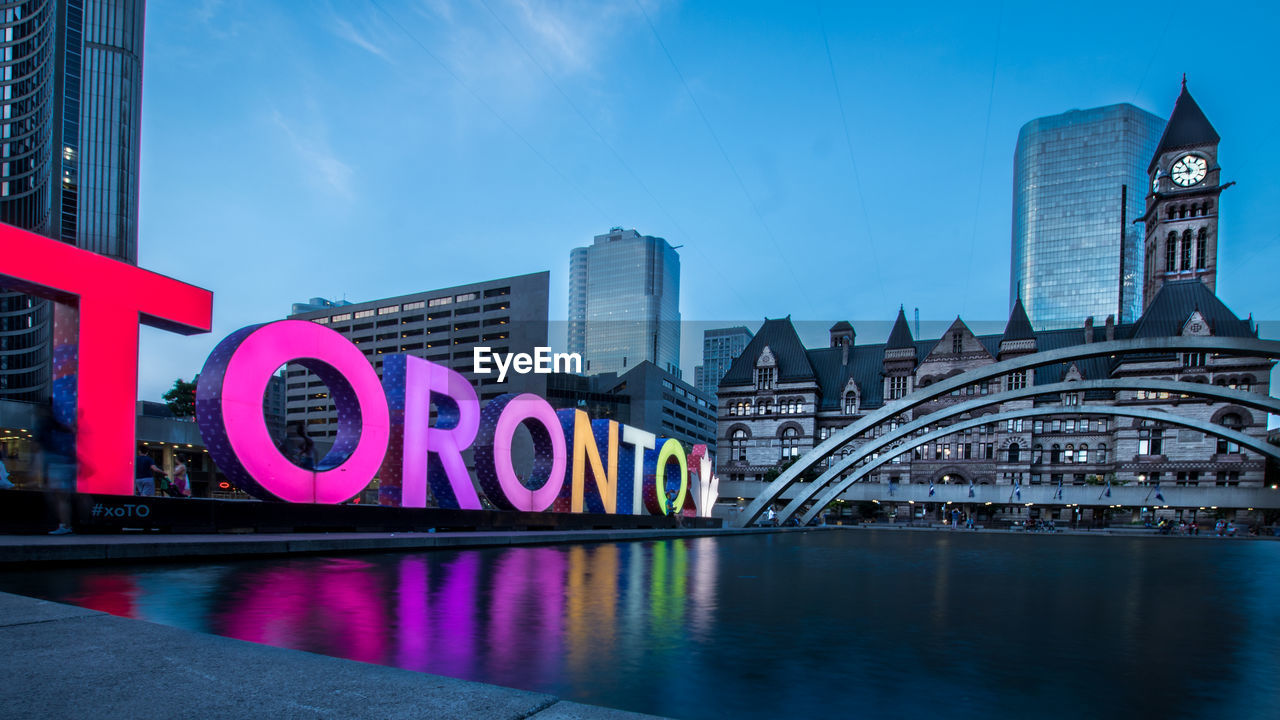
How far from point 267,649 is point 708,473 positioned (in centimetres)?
3483

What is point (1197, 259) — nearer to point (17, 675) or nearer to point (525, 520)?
point (525, 520)

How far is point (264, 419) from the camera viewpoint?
47.2 ft

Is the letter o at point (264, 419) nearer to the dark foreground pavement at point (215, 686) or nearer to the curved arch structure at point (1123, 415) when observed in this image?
the dark foreground pavement at point (215, 686)

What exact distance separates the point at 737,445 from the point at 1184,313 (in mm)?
49262

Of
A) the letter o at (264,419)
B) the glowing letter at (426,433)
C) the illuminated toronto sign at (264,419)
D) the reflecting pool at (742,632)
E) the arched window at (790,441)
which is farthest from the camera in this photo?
the arched window at (790,441)

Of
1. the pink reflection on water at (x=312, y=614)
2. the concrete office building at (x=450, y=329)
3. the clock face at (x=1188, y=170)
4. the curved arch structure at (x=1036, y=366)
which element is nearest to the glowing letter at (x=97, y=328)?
the pink reflection on water at (x=312, y=614)

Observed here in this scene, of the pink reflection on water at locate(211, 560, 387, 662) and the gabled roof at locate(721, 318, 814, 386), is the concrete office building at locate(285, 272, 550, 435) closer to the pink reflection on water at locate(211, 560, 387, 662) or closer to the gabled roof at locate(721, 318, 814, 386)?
the gabled roof at locate(721, 318, 814, 386)

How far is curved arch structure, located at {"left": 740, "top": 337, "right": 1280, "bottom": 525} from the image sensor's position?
2964cm

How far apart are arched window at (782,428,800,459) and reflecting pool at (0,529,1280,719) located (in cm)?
8193

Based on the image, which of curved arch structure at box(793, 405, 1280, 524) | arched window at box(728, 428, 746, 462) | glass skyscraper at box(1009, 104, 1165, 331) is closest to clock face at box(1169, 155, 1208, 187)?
arched window at box(728, 428, 746, 462)

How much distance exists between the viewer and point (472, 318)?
118m

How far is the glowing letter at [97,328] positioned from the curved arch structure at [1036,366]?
2867cm

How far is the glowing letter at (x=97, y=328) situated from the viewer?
37.9 ft

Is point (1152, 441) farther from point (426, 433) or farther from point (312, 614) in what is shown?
point (312, 614)
